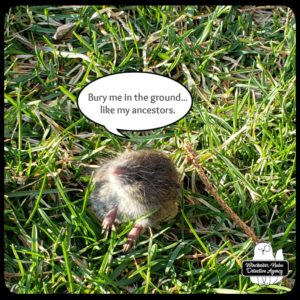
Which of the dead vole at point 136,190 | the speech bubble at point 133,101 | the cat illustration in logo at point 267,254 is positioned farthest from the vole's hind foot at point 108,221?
the cat illustration in logo at point 267,254

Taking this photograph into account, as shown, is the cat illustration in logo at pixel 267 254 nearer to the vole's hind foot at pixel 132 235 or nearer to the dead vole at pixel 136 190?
the dead vole at pixel 136 190

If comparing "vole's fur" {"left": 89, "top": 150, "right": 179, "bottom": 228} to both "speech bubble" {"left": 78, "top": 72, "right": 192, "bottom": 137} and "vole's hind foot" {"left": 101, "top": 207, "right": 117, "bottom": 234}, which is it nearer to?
"vole's hind foot" {"left": 101, "top": 207, "right": 117, "bottom": 234}

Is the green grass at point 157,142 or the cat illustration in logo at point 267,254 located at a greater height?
the green grass at point 157,142

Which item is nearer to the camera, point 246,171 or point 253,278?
point 253,278

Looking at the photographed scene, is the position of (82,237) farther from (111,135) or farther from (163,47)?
(163,47)

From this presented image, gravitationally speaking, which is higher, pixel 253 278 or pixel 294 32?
pixel 294 32

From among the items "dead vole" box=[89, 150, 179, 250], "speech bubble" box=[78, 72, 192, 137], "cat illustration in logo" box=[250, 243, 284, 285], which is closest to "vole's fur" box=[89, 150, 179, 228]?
"dead vole" box=[89, 150, 179, 250]
